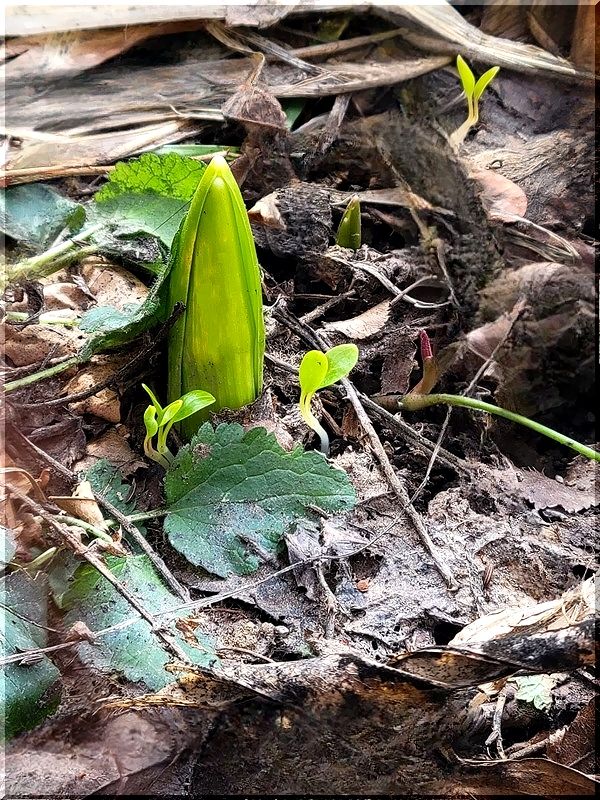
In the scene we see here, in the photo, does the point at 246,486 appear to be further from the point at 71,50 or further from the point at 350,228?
the point at 71,50

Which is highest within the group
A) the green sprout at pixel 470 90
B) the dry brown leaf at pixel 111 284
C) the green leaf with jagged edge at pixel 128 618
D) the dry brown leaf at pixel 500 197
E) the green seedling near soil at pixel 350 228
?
the green sprout at pixel 470 90

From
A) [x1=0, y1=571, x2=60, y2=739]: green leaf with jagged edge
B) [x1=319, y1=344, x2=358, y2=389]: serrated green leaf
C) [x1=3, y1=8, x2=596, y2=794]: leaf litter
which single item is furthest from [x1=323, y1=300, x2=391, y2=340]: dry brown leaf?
[x1=0, y1=571, x2=60, y2=739]: green leaf with jagged edge

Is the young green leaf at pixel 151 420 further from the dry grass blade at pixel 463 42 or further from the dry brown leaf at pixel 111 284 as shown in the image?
the dry grass blade at pixel 463 42

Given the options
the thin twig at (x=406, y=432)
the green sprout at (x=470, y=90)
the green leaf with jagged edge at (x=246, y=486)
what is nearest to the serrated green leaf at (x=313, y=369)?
the green leaf with jagged edge at (x=246, y=486)

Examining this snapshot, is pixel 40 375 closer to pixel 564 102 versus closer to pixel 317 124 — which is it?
pixel 317 124

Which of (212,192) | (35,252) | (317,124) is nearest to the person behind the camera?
(212,192)

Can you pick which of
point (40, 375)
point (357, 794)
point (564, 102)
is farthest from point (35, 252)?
point (564, 102)

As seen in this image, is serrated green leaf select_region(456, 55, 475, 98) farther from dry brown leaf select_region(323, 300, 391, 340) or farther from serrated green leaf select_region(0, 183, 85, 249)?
serrated green leaf select_region(0, 183, 85, 249)
